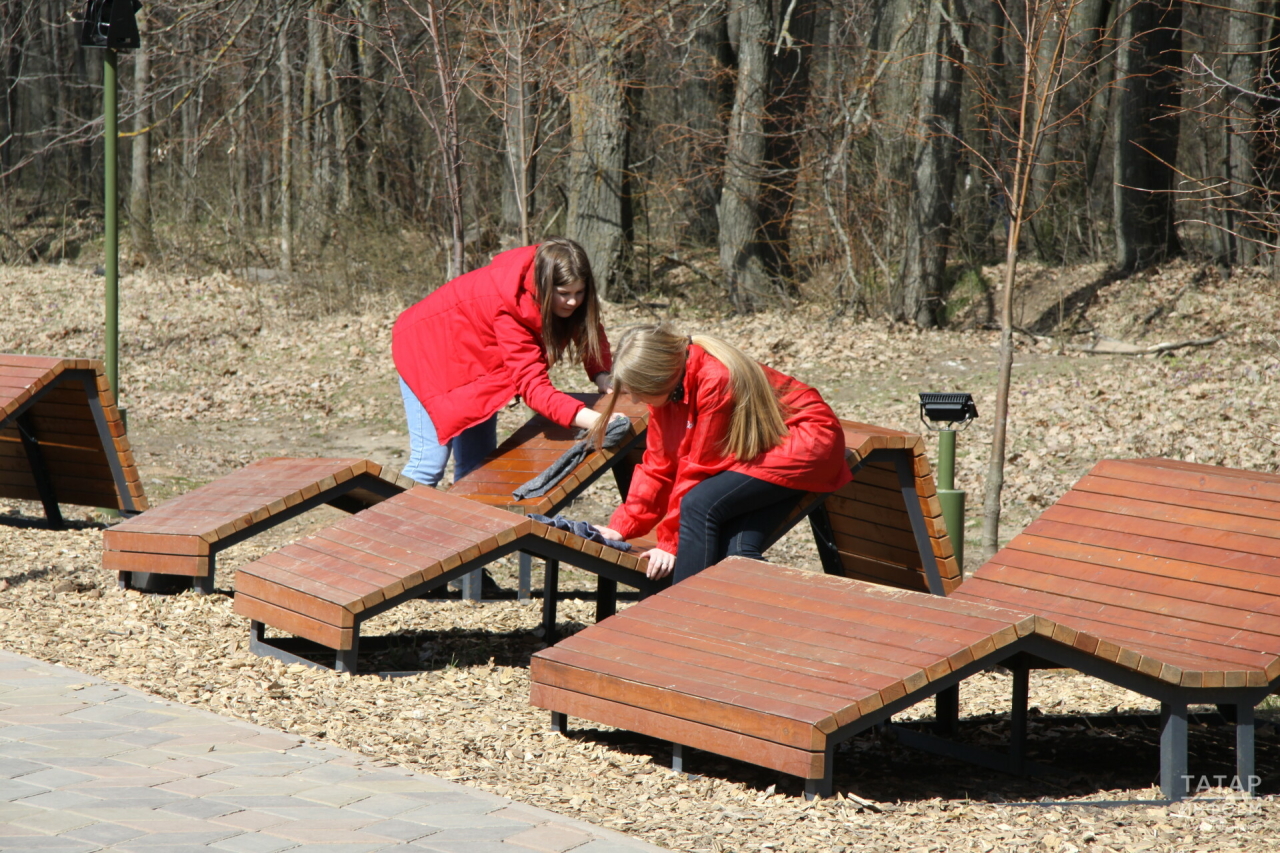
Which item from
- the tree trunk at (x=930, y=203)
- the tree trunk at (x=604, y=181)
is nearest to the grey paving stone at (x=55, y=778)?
the tree trunk at (x=930, y=203)

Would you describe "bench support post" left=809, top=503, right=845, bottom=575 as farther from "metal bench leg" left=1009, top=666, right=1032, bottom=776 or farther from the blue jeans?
the blue jeans

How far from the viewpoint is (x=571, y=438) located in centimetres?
651

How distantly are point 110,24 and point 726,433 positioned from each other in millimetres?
5898

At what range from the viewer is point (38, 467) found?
784 centimetres

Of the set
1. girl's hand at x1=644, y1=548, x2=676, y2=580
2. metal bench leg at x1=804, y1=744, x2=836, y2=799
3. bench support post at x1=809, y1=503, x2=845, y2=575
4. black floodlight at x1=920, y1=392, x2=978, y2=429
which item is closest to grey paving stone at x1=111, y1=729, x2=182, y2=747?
girl's hand at x1=644, y1=548, x2=676, y2=580

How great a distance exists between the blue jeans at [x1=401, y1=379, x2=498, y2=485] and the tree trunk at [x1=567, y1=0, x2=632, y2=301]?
899cm

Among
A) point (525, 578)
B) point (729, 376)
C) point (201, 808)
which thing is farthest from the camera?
point (525, 578)

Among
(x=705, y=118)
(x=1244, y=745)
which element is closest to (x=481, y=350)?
(x=1244, y=745)

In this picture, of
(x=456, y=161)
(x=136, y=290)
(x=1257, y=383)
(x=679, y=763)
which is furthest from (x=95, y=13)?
(x=136, y=290)

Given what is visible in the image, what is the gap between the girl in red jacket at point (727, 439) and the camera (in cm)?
471

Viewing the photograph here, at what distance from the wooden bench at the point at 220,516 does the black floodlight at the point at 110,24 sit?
3668 mm

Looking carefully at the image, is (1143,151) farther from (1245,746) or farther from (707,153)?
(1245,746)

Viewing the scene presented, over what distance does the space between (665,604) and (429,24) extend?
769 centimetres

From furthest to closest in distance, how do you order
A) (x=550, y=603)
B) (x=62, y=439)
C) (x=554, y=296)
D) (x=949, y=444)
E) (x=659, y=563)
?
(x=62, y=439), (x=949, y=444), (x=554, y=296), (x=550, y=603), (x=659, y=563)
